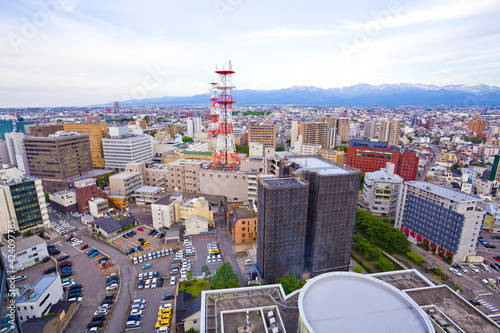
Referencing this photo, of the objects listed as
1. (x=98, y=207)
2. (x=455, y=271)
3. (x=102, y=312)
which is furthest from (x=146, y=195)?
(x=455, y=271)

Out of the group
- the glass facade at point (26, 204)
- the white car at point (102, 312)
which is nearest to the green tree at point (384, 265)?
the white car at point (102, 312)

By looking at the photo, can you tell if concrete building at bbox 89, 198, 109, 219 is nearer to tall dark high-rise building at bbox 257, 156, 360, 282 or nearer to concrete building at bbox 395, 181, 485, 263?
tall dark high-rise building at bbox 257, 156, 360, 282

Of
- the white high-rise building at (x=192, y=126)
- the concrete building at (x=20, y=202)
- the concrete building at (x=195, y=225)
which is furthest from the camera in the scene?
the white high-rise building at (x=192, y=126)

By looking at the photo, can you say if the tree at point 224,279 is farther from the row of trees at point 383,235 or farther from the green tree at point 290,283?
the row of trees at point 383,235

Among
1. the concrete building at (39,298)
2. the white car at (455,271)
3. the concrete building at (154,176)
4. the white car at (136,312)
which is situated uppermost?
the concrete building at (154,176)

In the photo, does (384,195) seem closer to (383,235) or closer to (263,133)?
(383,235)

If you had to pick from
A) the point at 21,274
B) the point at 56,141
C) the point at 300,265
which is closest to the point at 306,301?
the point at 300,265
